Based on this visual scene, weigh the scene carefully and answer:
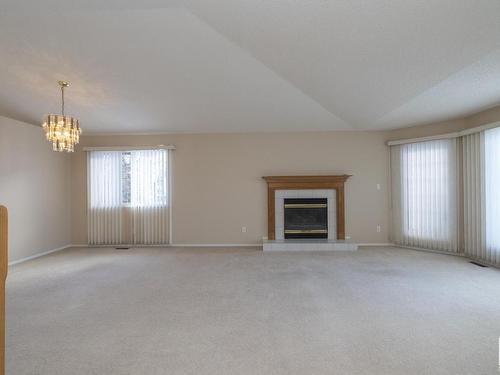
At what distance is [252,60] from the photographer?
395cm

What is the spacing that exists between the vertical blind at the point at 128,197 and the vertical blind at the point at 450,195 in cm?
524

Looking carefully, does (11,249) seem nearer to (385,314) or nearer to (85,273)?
(85,273)

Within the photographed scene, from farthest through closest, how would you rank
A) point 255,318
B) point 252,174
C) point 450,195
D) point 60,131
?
point 252,174
point 450,195
point 60,131
point 255,318

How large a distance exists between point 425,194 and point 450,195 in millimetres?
427

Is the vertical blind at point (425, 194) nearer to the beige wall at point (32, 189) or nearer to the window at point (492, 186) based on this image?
the window at point (492, 186)

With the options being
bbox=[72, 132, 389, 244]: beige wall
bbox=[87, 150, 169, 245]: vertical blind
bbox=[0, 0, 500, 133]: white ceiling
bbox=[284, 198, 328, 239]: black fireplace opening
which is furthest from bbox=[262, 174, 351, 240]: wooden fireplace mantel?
bbox=[87, 150, 169, 245]: vertical blind

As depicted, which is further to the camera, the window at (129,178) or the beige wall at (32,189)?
the window at (129,178)

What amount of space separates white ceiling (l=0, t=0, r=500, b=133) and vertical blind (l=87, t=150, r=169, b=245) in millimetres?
1084

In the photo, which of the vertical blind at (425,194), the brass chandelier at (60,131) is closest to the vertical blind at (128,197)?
the brass chandelier at (60,131)

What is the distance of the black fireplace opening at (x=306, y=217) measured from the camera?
641cm

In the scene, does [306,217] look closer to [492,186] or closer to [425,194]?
[425,194]

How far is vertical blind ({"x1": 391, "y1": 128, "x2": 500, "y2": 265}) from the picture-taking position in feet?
15.7

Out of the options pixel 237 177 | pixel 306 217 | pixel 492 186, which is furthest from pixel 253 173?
pixel 492 186

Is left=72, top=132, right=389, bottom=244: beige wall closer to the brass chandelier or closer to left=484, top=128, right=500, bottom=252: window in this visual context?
left=484, top=128, right=500, bottom=252: window
